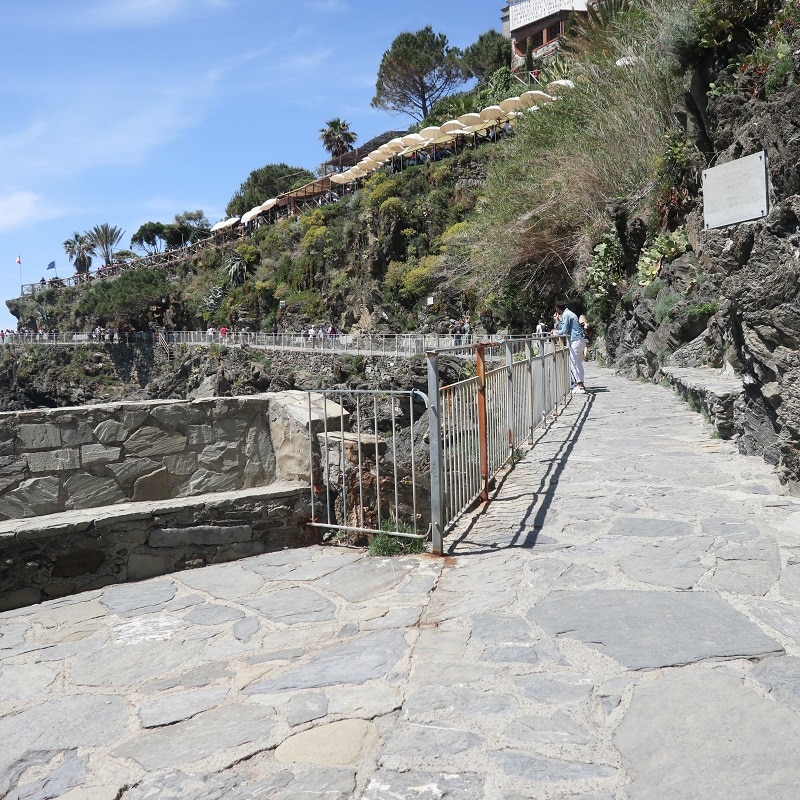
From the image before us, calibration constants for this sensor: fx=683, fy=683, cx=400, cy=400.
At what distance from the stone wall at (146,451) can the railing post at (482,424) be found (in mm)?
1453

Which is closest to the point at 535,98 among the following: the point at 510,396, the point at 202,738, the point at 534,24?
the point at 510,396

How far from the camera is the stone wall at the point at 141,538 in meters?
4.54

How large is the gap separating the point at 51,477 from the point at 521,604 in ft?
11.8

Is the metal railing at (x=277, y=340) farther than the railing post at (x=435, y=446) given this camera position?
Yes

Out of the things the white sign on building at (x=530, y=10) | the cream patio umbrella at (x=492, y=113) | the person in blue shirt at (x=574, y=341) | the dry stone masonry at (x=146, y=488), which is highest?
the white sign on building at (x=530, y=10)

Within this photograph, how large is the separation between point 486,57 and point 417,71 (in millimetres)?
6291

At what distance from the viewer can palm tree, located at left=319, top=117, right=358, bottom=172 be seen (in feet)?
231

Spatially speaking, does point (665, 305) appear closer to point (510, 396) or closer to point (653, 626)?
point (510, 396)

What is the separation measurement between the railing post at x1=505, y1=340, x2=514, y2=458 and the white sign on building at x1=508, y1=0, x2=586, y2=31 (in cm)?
5776

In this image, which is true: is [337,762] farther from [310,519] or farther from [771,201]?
[771,201]

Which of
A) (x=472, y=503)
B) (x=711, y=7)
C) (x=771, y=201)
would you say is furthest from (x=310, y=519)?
(x=711, y=7)

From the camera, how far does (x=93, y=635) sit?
3.79 m

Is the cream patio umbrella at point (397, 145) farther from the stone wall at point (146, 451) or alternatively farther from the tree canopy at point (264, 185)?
the stone wall at point (146, 451)

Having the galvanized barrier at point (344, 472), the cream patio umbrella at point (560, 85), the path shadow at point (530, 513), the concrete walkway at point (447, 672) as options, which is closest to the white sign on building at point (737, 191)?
the path shadow at point (530, 513)
